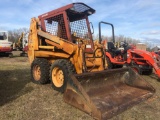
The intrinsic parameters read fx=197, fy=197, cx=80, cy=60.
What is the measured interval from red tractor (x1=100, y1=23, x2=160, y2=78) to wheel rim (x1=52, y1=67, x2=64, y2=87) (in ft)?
13.0

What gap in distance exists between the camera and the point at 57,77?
5.68 metres

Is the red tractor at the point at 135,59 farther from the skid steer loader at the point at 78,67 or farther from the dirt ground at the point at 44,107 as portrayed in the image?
the skid steer loader at the point at 78,67

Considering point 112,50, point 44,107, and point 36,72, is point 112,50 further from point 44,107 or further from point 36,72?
point 44,107

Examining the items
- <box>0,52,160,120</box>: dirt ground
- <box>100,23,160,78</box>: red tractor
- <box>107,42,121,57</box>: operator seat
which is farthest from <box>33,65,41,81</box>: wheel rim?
<box>107,42,121,57</box>: operator seat

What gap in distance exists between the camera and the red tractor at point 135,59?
7.89m

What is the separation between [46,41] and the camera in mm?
6238

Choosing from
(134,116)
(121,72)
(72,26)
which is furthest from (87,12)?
(134,116)

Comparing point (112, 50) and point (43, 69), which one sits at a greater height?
point (112, 50)

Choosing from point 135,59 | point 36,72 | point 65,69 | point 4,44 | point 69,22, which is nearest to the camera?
point 65,69

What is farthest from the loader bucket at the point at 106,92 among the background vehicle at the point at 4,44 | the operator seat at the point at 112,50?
the background vehicle at the point at 4,44

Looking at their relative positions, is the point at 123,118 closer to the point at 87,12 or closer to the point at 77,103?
the point at 77,103

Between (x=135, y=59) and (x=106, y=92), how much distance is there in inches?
158

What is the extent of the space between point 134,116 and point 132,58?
487cm

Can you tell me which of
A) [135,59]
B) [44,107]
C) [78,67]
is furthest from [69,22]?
[135,59]
